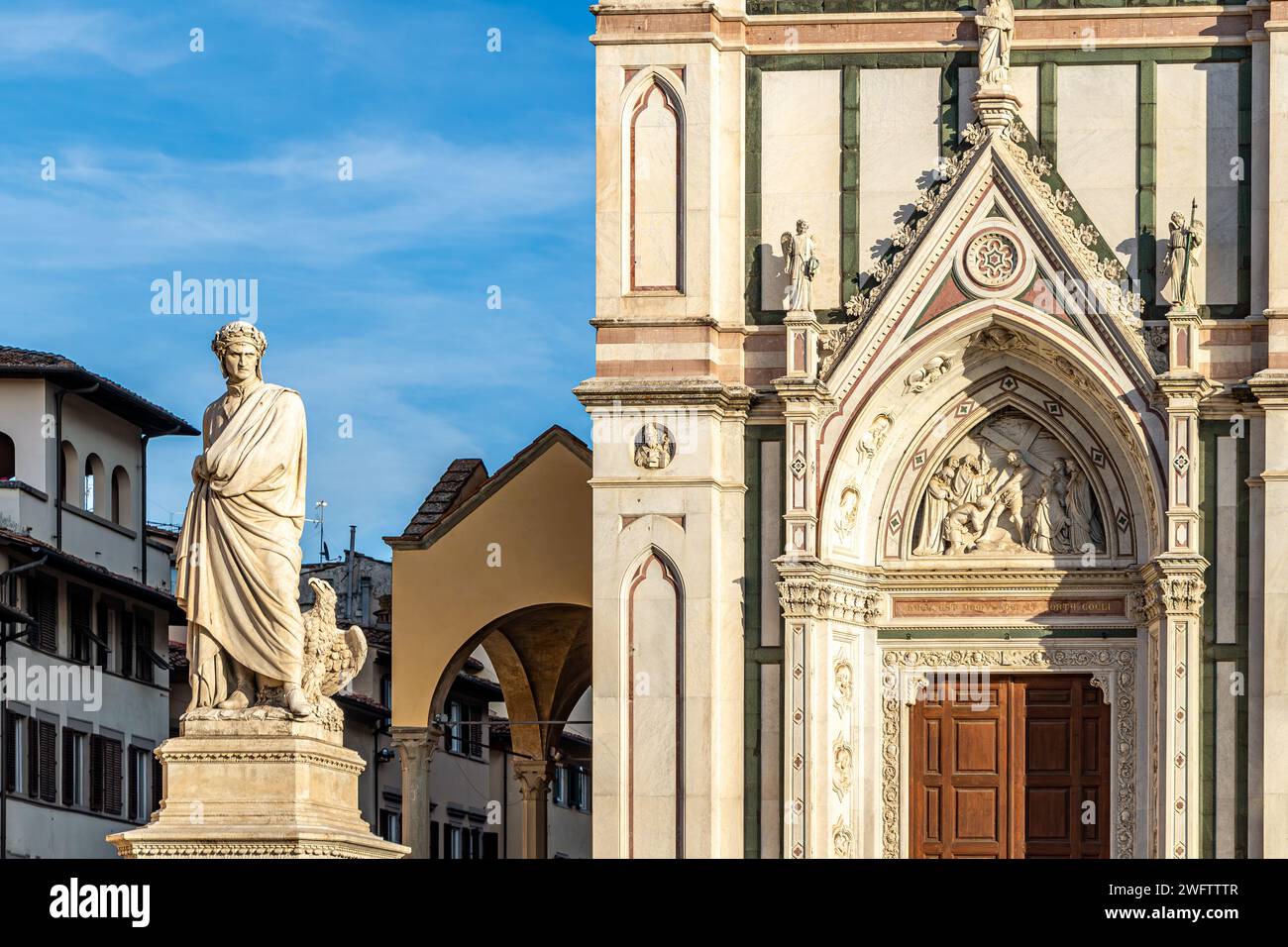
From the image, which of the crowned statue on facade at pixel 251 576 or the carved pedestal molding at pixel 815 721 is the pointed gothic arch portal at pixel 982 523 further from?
the crowned statue on facade at pixel 251 576

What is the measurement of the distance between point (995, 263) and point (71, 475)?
91.6 feet

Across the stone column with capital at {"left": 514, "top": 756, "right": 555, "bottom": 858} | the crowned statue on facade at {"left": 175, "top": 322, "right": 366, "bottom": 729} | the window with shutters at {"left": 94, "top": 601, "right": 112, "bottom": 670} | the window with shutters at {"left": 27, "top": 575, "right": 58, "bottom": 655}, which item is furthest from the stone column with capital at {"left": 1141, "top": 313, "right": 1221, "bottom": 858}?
the window with shutters at {"left": 94, "top": 601, "right": 112, "bottom": 670}

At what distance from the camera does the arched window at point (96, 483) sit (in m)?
54.1

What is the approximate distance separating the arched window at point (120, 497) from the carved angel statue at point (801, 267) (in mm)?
28785

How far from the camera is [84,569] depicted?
159 feet

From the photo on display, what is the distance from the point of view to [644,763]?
28922 millimetres

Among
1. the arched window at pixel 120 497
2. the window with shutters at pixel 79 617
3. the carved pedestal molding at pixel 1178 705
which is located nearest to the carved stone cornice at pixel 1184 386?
the carved pedestal molding at pixel 1178 705

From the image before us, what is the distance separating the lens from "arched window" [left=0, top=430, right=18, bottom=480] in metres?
51.9

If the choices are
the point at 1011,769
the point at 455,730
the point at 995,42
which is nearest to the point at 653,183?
the point at 995,42

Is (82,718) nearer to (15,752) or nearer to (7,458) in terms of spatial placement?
(15,752)

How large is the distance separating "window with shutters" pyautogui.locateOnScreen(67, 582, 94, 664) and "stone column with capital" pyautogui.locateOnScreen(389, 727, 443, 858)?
15.8m
